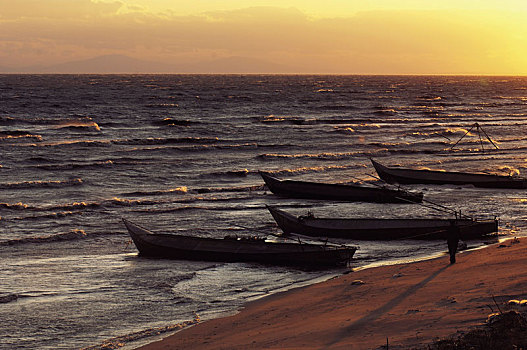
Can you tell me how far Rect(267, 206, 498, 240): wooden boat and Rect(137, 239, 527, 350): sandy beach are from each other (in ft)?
16.5

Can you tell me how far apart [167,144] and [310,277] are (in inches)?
1824

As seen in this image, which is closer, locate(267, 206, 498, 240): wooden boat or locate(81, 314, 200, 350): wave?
locate(81, 314, 200, 350): wave

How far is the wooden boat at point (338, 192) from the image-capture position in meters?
34.5

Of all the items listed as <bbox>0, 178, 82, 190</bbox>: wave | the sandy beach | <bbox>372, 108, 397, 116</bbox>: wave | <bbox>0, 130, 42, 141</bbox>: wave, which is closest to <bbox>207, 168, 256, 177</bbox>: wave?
<bbox>0, 178, 82, 190</bbox>: wave

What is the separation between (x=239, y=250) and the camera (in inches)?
871

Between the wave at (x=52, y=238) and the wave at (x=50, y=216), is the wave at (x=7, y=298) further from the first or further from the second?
the wave at (x=50, y=216)

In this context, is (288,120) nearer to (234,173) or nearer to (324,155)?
(324,155)

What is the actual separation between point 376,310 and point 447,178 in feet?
92.3

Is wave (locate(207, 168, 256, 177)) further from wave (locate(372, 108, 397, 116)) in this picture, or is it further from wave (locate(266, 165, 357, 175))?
wave (locate(372, 108, 397, 116))

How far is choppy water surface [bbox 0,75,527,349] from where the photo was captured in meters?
17.5

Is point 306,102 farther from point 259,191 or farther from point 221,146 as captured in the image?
point 259,191

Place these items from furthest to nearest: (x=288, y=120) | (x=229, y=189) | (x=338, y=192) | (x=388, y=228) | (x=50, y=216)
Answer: (x=288, y=120) < (x=229, y=189) < (x=338, y=192) < (x=50, y=216) < (x=388, y=228)

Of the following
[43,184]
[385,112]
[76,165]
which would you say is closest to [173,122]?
[76,165]

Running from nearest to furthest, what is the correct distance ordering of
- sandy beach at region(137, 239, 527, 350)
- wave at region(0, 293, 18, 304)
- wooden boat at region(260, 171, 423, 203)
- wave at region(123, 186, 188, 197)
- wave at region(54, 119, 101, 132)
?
sandy beach at region(137, 239, 527, 350) → wave at region(0, 293, 18, 304) → wooden boat at region(260, 171, 423, 203) → wave at region(123, 186, 188, 197) → wave at region(54, 119, 101, 132)
